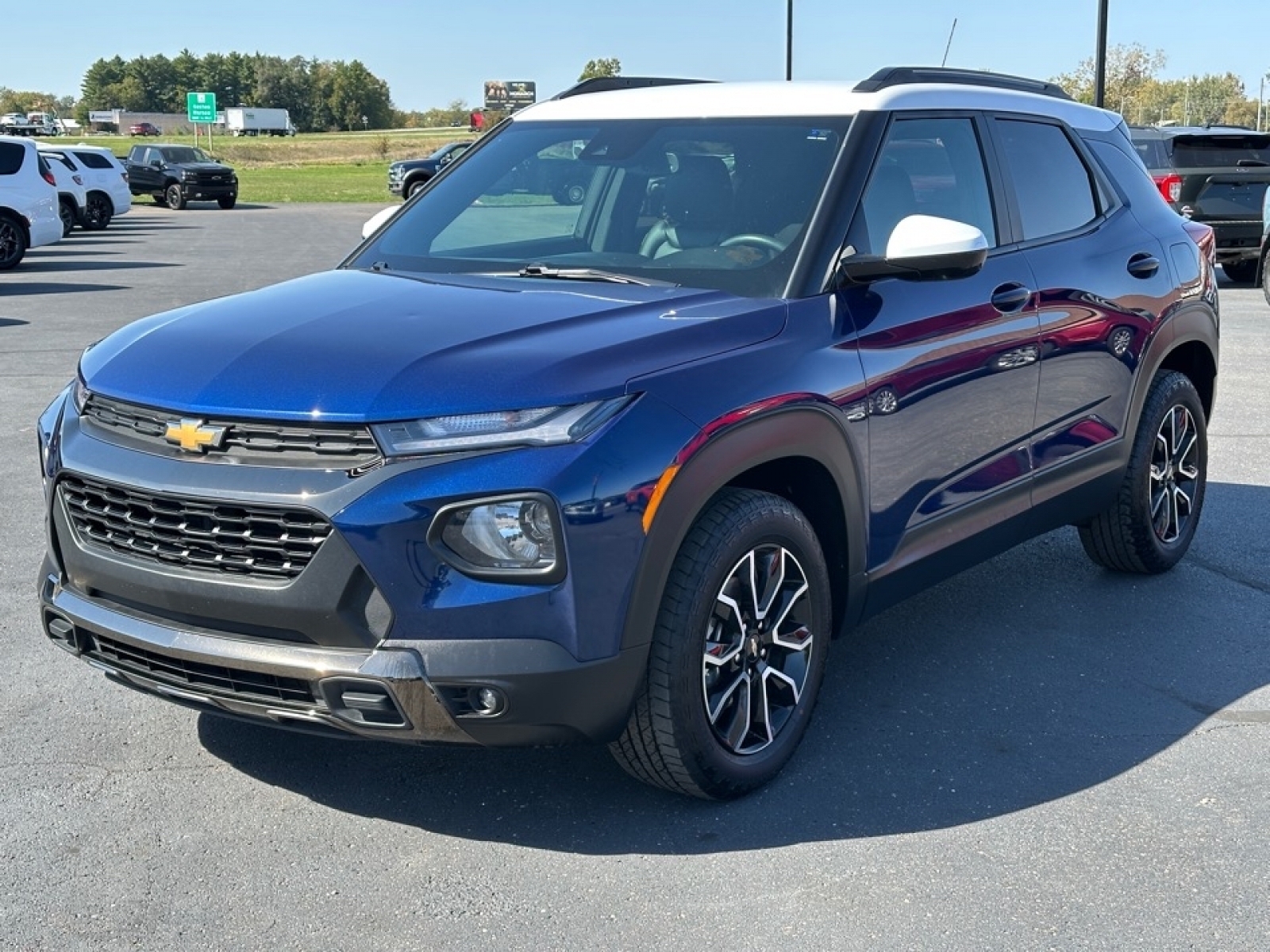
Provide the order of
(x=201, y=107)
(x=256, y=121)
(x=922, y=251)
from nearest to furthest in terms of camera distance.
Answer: (x=922, y=251), (x=201, y=107), (x=256, y=121)

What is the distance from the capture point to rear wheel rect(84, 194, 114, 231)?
1267 inches

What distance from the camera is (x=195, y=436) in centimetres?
345

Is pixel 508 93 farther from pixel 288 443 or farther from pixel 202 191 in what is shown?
pixel 288 443

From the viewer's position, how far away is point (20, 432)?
903 centimetres

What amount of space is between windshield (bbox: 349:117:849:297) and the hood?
0.80 ft

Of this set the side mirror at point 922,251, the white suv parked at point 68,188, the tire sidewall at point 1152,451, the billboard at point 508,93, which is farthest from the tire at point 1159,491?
the billboard at point 508,93

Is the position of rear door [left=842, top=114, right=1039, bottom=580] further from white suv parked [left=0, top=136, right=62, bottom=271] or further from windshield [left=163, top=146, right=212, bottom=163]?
windshield [left=163, top=146, right=212, bottom=163]

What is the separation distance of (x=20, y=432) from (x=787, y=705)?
6.49 meters

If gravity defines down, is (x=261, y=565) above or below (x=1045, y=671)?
above

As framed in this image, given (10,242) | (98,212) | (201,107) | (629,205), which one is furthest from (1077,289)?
(201,107)

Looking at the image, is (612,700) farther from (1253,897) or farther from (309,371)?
(1253,897)

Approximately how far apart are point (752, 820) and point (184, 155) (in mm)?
43469

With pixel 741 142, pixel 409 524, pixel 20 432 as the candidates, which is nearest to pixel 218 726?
pixel 409 524

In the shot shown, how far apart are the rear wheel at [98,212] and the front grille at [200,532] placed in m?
30.6
